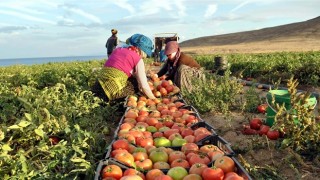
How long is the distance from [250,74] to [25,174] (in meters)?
9.80

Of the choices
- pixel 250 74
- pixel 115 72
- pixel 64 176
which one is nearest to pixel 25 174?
pixel 64 176

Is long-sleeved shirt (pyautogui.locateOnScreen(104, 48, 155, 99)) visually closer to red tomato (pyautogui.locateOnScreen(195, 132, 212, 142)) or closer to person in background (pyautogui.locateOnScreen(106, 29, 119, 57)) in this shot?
red tomato (pyautogui.locateOnScreen(195, 132, 212, 142))

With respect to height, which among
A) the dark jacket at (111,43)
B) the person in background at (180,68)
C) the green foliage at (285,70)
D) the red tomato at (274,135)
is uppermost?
the dark jacket at (111,43)

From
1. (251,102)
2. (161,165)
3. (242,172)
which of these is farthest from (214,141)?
(251,102)

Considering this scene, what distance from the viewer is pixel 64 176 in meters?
2.97

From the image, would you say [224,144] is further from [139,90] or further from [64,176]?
[139,90]

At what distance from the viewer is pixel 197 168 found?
2.81 m

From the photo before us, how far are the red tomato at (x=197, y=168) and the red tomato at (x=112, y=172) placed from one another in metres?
0.56

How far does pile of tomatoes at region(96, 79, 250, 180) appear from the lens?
9.15 ft

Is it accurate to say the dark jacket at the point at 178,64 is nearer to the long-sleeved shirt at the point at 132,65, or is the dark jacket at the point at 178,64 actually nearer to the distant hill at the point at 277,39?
the long-sleeved shirt at the point at 132,65

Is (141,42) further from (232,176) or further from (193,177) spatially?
(232,176)

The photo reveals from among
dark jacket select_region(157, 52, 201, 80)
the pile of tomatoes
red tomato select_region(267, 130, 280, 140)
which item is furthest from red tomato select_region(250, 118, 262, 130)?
dark jacket select_region(157, 52, 201, 80)

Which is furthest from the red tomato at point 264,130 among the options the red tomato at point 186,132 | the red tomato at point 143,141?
the red tomato at point 143,141

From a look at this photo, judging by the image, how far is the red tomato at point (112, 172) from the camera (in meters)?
2.77
